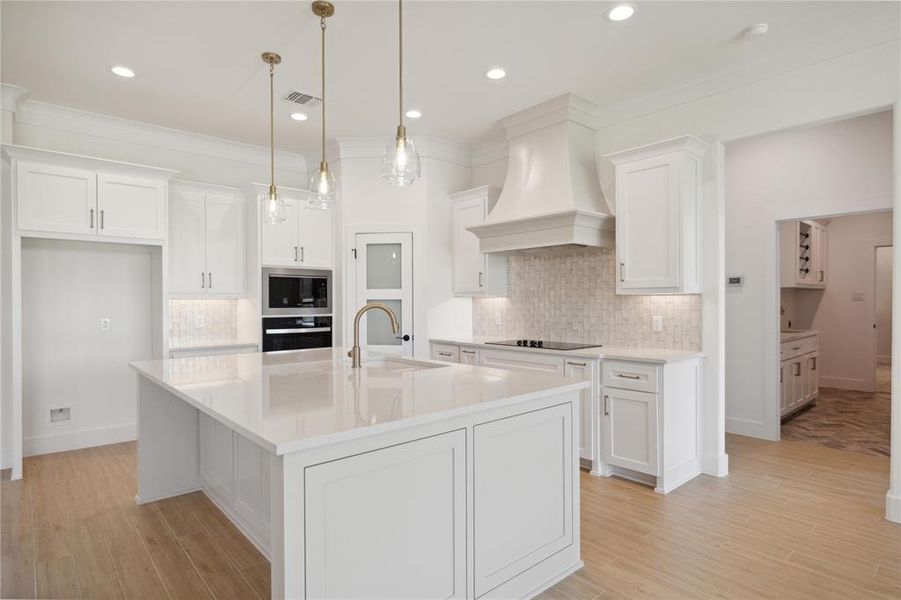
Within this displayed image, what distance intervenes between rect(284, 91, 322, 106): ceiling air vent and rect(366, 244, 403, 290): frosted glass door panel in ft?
4.84

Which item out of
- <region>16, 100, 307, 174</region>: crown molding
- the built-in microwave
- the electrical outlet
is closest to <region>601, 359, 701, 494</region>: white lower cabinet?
the built-in microwave

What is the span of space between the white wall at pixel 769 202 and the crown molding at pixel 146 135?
182 inches

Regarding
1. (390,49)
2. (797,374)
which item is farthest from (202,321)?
(797,374)

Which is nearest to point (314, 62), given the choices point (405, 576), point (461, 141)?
point (461, 141)

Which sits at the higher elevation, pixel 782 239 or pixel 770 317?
pixel 782 239

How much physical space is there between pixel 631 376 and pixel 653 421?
1.07 ft

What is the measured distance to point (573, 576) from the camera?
93.2 inches

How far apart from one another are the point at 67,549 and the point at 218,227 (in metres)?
3.08

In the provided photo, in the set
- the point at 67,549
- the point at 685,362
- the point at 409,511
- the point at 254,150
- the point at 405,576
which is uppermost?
the point at 254,150

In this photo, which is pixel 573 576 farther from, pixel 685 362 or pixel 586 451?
pixel 685 362

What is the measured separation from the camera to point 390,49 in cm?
333

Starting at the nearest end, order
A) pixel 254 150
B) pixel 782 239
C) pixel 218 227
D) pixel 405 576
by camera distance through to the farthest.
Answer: pixel 405 576
pixel 218 227
pixel 254 150
pixel 782 239

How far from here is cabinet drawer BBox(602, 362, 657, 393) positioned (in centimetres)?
343

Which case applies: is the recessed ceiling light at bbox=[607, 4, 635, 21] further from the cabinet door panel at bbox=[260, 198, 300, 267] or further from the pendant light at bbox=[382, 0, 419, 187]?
the cabinet door panel at bbox=[260, 198, 300, 267]
